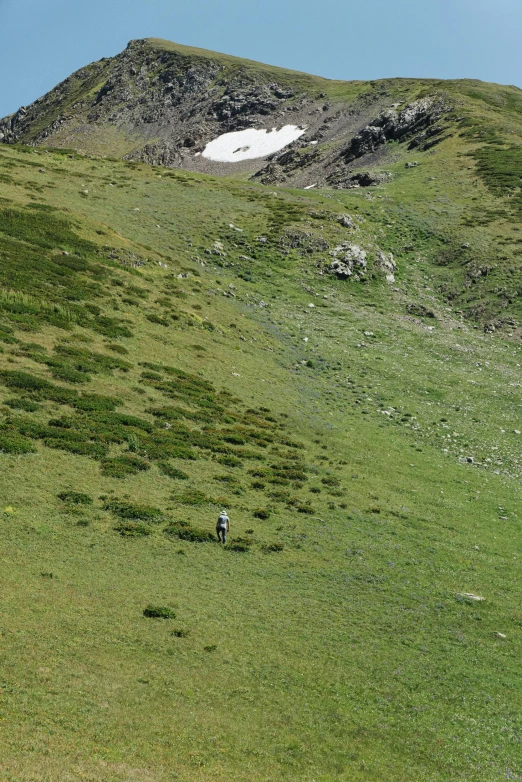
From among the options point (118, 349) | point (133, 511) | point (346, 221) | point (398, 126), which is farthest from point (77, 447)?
point (398, 126)

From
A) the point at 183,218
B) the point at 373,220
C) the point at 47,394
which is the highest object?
the point at 373,220

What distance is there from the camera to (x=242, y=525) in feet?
84.1

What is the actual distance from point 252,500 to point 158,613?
443 inches

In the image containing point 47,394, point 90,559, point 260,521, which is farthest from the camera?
point 47,394

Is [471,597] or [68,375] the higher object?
[68,375]

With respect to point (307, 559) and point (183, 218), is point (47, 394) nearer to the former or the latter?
point (307, 559)

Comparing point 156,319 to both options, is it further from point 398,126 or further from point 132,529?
point 398,126

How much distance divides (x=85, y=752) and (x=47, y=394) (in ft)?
68.6

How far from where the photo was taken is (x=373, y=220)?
91.4 meters

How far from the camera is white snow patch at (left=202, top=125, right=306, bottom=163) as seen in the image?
183 meters

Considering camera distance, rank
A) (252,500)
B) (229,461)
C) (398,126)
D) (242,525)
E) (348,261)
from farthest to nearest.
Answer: (398,126)
(348,261)
(229,461)
(252,500)
(242,525)

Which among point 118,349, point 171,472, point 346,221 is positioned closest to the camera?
point 171,472

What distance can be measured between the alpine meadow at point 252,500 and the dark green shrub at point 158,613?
40 centimetres

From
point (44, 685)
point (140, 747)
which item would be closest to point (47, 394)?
point (44, 685)
